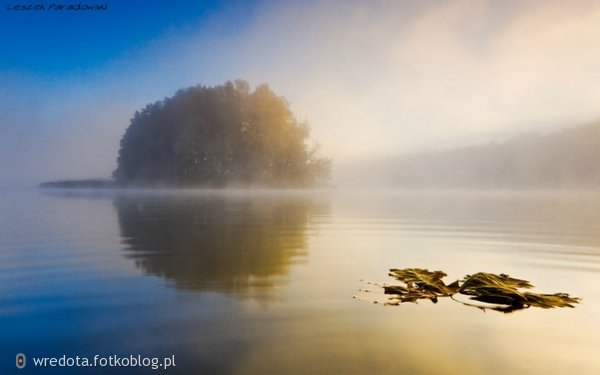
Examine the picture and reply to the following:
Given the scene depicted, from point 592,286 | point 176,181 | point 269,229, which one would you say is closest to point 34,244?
point 269,229

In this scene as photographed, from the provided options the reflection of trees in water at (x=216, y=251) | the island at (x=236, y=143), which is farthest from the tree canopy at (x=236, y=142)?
the reflection of trees in water at (x=216, y=251)

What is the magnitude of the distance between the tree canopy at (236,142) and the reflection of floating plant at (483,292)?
66876mm

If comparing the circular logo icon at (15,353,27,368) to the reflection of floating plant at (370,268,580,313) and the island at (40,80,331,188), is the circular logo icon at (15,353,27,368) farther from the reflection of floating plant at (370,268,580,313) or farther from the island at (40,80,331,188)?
the island at (40,80,331,188)

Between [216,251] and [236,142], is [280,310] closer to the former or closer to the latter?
[216,251]

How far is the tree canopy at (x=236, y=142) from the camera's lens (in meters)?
74.9

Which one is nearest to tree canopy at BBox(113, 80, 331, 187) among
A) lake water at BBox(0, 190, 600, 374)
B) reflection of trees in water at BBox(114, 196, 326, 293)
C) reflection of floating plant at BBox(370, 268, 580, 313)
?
reflection of trees in water at BBox(114, 196, 326, 293)

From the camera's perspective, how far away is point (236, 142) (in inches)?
2977

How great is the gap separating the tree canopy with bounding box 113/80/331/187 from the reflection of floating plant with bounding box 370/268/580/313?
66.9 metres

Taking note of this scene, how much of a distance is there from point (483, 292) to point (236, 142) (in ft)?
231

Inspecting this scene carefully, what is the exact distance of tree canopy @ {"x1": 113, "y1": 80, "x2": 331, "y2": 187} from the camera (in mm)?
74875

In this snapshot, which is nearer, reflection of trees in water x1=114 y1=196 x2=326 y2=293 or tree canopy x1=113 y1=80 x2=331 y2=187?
reflection of trees in water x1=114 y1=196 x2=326 y2=293

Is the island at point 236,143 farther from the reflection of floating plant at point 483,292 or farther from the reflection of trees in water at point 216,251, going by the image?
the reflection of floating plant at point 483,292

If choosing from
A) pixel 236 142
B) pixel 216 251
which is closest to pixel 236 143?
pixel 236 142

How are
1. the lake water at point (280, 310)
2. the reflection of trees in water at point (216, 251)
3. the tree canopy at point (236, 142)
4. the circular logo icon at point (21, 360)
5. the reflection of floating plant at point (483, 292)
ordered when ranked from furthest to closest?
the tree canopy at point (236, 142) → the reflection of trees in water at point (216, 251) → the reflection of floating plant at point (483, 292) → the lake water at point (280, 310) → the circular logo icon at point (21, 360)
